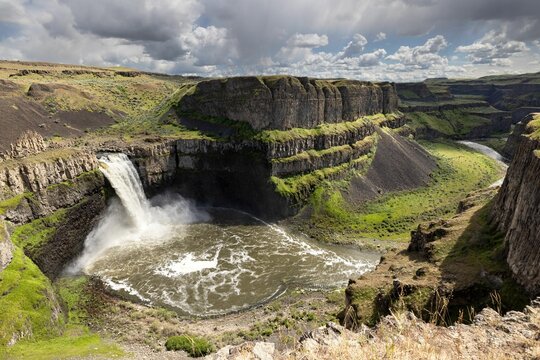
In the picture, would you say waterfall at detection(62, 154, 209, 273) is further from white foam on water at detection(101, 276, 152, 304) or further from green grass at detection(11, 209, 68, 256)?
white foam on water at detection(101, 276, 152, 304)

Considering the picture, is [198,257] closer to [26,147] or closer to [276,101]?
[26,147]

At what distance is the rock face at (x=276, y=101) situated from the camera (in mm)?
72062

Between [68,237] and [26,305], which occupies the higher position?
[68,237]

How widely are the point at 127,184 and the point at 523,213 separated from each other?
54365mm

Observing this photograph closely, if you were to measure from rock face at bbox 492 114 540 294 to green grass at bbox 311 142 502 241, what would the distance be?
27612mm

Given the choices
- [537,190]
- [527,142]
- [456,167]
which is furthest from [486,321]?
[456,167]

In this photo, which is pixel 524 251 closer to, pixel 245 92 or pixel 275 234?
pixel 275 234

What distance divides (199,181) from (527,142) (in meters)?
54.0

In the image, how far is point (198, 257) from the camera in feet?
170

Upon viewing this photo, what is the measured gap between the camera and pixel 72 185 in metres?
52.3

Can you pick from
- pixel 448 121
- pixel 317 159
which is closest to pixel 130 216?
pixel 317 159

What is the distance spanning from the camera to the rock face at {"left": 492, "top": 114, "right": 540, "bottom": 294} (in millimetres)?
23969

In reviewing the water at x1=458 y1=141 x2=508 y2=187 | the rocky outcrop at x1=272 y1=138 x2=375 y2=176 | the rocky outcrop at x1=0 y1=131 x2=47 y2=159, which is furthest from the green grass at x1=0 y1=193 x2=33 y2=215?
the water at x1=458 y1=141 x2=508 y2=187

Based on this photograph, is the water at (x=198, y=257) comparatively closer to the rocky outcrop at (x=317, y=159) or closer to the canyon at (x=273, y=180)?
the canyon at (x=273, y=180)
